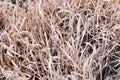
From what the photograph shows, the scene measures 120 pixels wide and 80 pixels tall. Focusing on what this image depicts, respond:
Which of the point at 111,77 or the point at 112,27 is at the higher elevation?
the point at 112,27

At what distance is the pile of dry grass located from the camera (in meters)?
1.07

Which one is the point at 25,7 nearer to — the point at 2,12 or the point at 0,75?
the point at 2,12

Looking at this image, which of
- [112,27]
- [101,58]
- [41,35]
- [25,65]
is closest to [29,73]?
[25,65]

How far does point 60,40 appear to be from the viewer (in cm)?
113

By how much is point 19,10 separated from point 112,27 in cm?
41

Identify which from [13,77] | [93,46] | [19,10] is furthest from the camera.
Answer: [19,10]

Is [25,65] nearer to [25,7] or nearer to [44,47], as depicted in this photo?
[44,47]

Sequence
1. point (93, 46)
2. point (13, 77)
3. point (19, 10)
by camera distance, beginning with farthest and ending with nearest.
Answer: point (19, 10) < point (93, 46) < point (13, 77)

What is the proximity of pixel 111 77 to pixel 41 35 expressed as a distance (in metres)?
0.33

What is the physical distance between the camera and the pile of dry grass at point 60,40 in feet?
3.52

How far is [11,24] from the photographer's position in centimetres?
117

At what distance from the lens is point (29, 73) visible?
3.56 ft

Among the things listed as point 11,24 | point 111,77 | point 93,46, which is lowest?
point 111,77

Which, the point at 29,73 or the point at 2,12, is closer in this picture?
the point at 29,73
